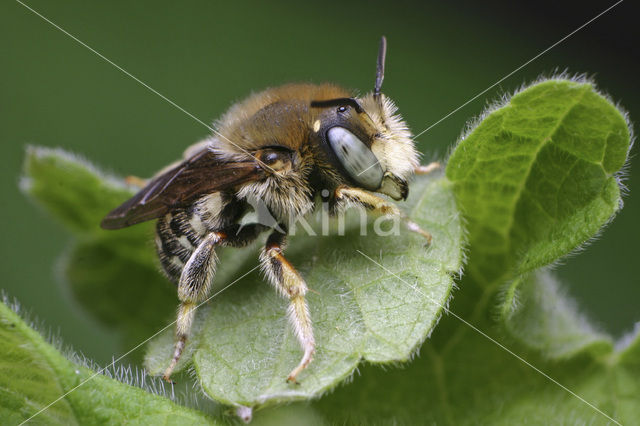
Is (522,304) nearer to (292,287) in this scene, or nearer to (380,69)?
(292,287)

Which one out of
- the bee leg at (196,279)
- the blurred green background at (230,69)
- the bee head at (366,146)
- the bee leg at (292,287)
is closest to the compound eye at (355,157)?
the bee head at (366,146)

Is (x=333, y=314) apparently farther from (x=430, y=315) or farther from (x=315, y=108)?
(x=315, y=108)

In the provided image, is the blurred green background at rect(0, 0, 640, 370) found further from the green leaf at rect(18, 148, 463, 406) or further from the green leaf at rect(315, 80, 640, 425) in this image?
the green leaf at rect(315, 80, 640, 425)

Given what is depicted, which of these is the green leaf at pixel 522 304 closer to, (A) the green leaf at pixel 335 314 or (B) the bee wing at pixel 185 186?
(A) the green leaf at pixel 335 314

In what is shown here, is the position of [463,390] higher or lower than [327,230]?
lower

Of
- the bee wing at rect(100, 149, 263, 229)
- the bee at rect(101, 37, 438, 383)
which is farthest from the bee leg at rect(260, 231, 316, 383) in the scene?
the bee wing at rect(100, 149, 263, 229)

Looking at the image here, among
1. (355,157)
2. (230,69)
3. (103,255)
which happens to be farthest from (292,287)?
(230,69)

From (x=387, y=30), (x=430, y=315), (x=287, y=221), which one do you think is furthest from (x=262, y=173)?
(x=387, y=30)

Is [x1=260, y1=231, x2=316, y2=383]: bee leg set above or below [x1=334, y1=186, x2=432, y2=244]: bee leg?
below
